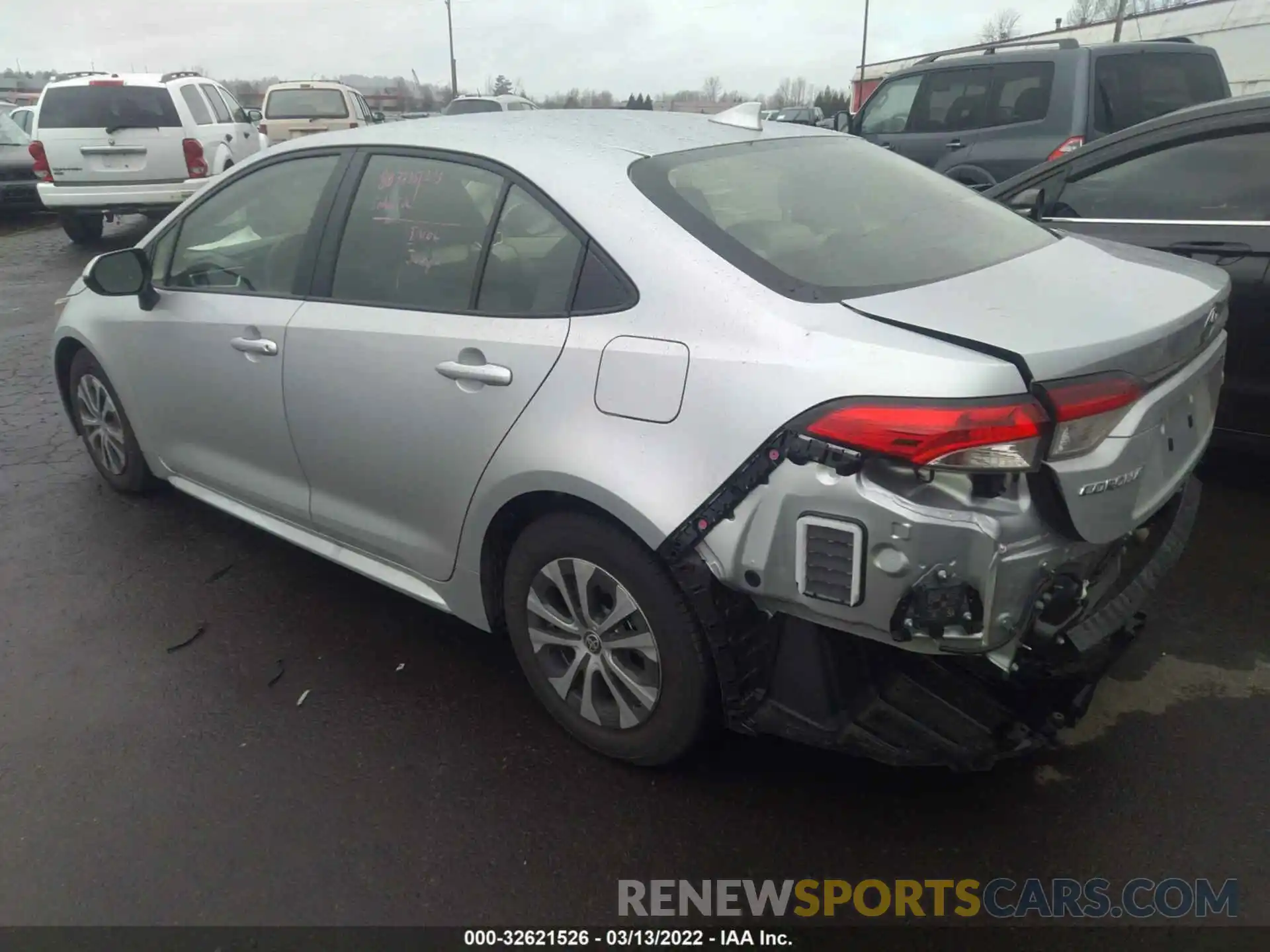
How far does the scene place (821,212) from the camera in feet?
8.76

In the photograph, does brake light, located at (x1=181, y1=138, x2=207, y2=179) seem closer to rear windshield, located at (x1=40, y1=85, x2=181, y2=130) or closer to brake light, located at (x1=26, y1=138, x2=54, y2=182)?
rear windshield, located at (x1=40, y1=85, x2=181, y2=130)

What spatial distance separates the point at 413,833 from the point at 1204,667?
2.40m

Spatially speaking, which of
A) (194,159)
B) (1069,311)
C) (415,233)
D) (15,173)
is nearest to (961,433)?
(1069,311)

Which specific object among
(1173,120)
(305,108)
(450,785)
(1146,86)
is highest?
(1173,120)

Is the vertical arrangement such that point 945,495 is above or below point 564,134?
below

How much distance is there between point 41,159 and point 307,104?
7.08 m

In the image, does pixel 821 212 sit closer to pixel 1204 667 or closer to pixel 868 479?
pixel 868 479

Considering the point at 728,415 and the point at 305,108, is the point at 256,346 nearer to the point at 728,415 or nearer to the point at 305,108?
the point at 728,415

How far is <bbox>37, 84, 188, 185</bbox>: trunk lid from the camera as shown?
38.0ft

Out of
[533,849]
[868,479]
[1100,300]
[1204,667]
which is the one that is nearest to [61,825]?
[533,849]

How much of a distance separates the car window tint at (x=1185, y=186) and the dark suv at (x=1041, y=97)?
12.2ft

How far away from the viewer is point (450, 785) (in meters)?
2.66

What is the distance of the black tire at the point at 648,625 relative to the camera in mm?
2363

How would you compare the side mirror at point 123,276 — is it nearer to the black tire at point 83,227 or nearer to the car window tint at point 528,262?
the car window tint at point 528,262
